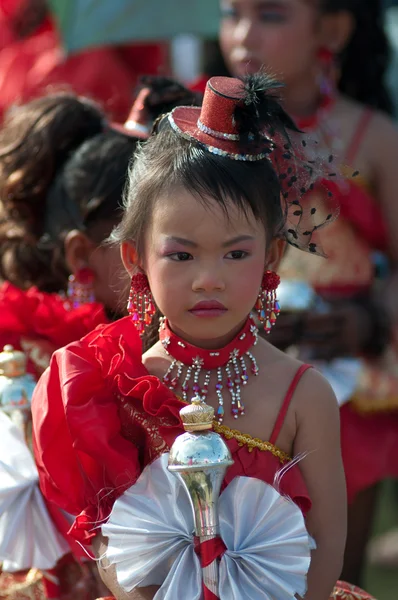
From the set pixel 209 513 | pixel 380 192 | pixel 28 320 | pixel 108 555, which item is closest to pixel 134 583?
pixel 108 555

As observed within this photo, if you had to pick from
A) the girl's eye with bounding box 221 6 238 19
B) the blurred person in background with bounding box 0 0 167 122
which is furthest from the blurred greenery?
the girl's eye with bounding box 221 6 238 19

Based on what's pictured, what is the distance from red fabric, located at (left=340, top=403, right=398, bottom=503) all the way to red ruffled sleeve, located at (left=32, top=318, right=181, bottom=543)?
5.44 ft

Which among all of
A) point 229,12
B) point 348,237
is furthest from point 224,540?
point 229,12

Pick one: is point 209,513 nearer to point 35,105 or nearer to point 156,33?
point 35,105

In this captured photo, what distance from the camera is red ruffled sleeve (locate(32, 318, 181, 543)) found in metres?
1.85

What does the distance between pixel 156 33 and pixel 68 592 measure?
8.25ft

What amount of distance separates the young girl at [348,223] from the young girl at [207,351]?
1.42 metres

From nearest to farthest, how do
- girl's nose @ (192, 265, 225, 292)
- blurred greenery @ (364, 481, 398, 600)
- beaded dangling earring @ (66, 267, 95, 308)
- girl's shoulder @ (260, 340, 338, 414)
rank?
1. girl's nose @ (192, 265, 225, 292)
2. girl's shoulder @ (260, 340, 338, 414)
3. beaded dangling earring @ (66, 267, 95, 308)
4. blurred greenery @ (364, 481, 398, 600)

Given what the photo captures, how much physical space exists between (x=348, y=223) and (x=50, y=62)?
176cm

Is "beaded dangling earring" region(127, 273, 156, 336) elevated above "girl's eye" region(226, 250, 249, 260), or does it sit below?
below

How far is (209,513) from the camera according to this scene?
68.0 inches

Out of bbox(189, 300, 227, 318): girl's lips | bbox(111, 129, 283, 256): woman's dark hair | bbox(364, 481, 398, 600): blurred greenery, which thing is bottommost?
bbox(364, 481, 398, 600): blurred greenery

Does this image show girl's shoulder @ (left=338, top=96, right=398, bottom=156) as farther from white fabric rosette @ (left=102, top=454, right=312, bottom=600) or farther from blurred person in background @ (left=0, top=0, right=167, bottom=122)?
white fabric rosette @ (left=102, top=454, right=312, bottom=600)

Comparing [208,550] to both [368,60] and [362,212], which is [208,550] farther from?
[368,60]
